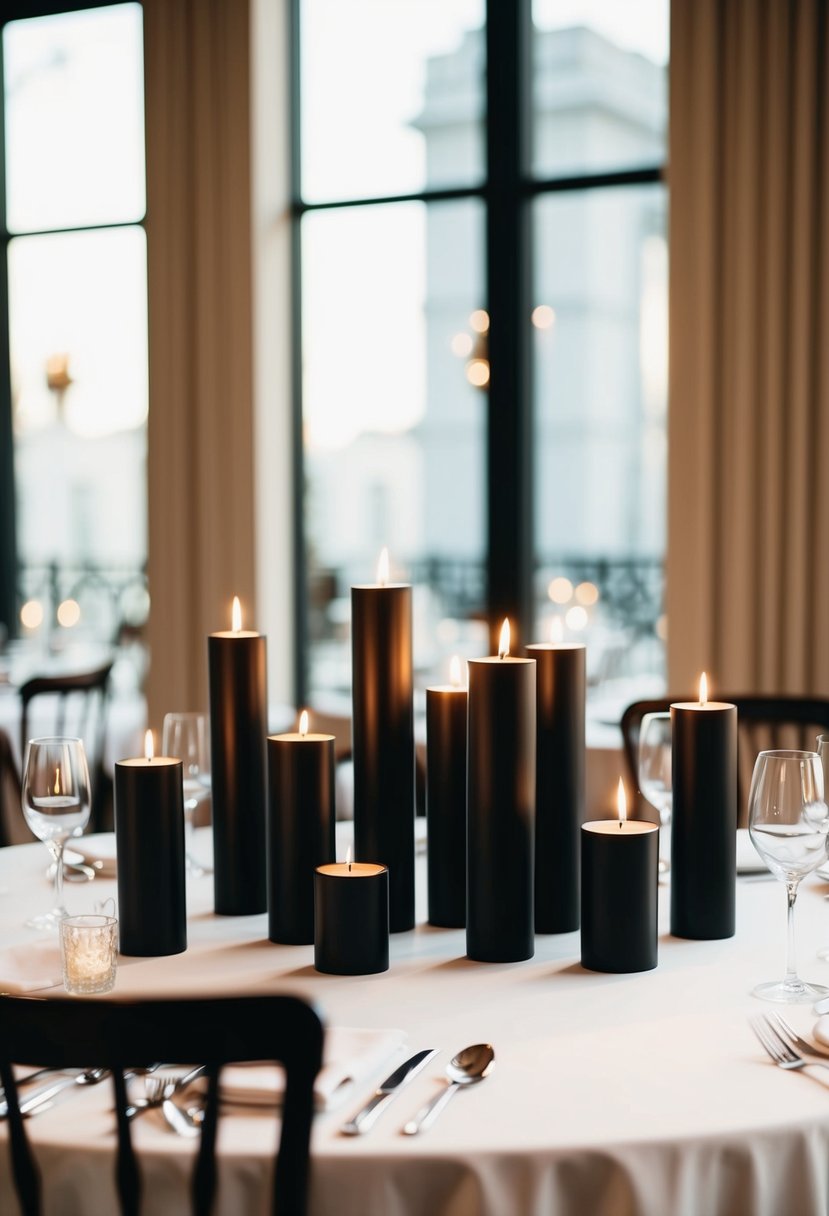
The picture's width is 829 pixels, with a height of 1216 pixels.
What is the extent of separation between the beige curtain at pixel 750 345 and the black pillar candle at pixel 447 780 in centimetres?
251

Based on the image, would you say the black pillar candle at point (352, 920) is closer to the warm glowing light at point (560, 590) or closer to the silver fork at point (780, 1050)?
the silver fork at point (780, 1050)

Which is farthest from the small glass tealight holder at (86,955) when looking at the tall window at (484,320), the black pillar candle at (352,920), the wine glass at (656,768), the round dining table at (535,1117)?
the tall window at (484,320)

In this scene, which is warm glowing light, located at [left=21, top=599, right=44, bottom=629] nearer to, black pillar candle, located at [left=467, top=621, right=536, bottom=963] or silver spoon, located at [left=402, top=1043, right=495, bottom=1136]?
black pillar candle, located at [left=467, top=621, right=536, bottom=963]

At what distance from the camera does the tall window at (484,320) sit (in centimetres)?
448

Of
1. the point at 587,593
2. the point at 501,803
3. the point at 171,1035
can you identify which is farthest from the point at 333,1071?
the point at 587,593

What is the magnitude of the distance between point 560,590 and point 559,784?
3.10 meters

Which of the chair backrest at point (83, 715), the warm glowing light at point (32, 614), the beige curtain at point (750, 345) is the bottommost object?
the chair backrest at point (83, 715)

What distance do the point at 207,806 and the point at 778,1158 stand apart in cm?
247

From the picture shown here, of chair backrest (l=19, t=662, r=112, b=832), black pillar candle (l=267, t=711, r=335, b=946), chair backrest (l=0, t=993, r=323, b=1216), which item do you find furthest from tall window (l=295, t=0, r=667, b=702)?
chair backrest (l=0, t=993, r=323, b=1216)

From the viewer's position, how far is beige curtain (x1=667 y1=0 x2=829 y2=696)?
3.88 metres

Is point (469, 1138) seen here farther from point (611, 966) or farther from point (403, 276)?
point (403, 276)

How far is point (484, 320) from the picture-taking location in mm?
4684

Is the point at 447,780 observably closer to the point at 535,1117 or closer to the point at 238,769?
the point at 238,769

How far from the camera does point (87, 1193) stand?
108 cm
